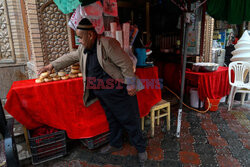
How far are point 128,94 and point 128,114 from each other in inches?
11.2

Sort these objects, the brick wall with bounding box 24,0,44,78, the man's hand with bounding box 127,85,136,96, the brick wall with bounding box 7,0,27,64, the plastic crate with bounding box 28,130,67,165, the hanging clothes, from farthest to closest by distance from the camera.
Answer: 1. the brick wall with bounding box 7,0,27,64
2. the brick wall with bounding box 24,0,44,78
3. the hanging clothes
4. the plastic crate with bounding box 28,130,67,165
5. the man's hand with bounding box 127,85,136,96

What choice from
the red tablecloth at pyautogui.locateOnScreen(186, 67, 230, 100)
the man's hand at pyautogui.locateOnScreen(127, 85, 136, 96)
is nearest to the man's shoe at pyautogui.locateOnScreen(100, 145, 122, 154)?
the man's hand at pyautogui.locateOnScreen(127, 85, 136, 96)

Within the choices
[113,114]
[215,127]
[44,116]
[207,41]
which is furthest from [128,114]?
[207,41]

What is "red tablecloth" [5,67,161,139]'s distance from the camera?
224cm

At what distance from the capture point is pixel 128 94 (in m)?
2.29

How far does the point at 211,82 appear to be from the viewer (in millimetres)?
3912

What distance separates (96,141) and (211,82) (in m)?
2.95

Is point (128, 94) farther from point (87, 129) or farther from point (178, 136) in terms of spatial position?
point (178, 136)

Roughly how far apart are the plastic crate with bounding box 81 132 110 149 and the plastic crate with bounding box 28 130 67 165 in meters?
0.35

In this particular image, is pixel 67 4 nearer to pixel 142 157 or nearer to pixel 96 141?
pixel 96 141

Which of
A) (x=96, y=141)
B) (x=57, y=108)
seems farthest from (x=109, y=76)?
(x=96, y=141)

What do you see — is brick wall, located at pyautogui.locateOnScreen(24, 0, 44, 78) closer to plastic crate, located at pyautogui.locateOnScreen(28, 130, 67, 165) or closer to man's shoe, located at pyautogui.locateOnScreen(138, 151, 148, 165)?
plastic crate, located at pyautogui.locateOnScreen(28, 130, 67, 165)

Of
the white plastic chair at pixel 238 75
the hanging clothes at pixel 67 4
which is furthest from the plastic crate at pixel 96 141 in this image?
the white plastic chair at pixel 238 75

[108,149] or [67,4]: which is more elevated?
[67,4]
